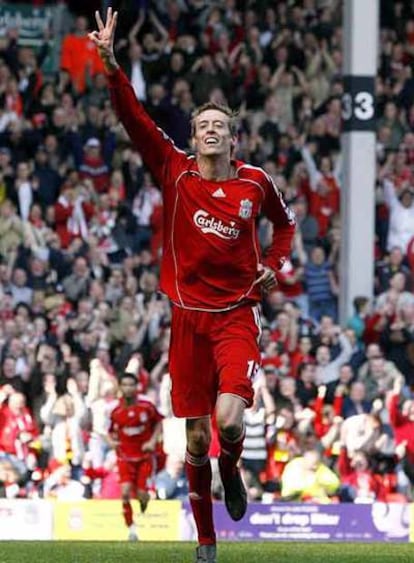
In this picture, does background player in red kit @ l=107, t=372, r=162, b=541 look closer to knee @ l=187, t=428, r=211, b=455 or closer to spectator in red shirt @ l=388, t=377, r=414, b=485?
spectator in red shirt @ l=388, t=377, r=414, b=485

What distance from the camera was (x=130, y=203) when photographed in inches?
992

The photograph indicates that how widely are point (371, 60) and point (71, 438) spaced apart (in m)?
6.04

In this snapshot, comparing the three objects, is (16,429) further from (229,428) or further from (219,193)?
(229,428)

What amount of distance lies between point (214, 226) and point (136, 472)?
8195mm

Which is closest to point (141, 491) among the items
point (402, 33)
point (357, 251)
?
point (357, 251)

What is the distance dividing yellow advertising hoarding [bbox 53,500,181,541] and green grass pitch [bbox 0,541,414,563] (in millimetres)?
2837

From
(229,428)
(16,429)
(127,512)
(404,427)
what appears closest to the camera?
(229,428)

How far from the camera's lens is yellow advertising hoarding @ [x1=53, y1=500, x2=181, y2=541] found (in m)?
19.1

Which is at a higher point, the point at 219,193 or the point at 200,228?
the point at 219,193

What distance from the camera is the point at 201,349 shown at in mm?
11477

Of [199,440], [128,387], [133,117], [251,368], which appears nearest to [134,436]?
[128,387]

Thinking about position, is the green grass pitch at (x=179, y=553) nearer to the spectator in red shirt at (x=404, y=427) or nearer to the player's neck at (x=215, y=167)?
the player's neck at (x=215, y=167)

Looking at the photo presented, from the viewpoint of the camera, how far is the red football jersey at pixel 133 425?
63.3 feet

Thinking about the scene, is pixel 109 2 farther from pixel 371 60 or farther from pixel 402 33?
pixel 371 60
